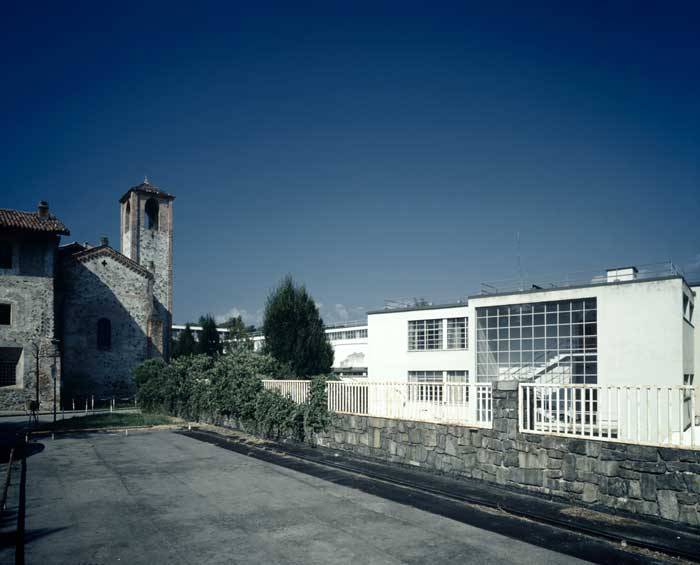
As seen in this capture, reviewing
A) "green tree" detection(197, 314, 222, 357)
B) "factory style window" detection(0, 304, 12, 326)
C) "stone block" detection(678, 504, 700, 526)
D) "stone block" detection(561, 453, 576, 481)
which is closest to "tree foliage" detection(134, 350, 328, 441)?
"stone block" detection(561, 453, 576, 481)

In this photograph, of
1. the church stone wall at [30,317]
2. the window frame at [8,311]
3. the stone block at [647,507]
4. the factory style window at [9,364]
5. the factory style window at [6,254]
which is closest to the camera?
the stone block at [647,507]

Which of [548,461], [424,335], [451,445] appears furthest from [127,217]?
[548,461]

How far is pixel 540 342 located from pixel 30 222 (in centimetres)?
3094

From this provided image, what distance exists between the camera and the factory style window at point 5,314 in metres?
33.6

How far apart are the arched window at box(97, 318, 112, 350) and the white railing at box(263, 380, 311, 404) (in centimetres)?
2569

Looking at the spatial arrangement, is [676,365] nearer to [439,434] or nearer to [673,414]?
[673,414]

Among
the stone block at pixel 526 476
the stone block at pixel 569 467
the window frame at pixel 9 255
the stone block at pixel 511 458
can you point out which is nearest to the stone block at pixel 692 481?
the stone block at pixel 569 467

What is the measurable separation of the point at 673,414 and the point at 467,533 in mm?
15437

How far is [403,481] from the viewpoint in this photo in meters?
11.5

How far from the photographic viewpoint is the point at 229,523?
8422 millimetres

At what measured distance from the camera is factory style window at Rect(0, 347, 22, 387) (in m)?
33.3

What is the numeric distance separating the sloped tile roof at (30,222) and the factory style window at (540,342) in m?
26.5

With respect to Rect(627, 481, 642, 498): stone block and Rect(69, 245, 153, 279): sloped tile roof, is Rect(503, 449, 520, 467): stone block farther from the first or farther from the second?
Rect(69, 245, 153, 279): sloped tile roof

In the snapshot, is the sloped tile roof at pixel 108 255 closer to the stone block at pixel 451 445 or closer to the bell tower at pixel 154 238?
the bell tower at pixel 154 238
